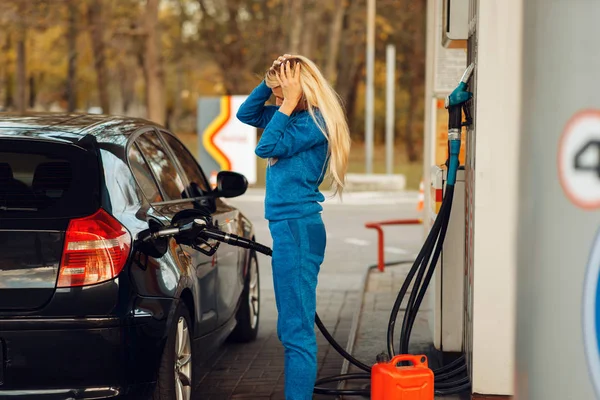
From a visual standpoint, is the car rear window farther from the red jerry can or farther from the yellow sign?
the yellow sign

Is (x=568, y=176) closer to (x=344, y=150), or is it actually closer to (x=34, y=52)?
(x=344, y=150)

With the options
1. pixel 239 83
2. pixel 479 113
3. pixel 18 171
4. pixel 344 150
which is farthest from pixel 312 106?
pixel 239 83

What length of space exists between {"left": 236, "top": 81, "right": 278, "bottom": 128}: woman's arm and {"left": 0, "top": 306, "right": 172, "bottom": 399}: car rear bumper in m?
1.38

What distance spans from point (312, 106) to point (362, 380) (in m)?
1.68

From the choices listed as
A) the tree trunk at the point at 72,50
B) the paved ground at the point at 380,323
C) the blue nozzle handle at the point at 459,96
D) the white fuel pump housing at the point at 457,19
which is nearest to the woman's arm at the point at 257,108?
the blue nozzle handle at the point at 459,96

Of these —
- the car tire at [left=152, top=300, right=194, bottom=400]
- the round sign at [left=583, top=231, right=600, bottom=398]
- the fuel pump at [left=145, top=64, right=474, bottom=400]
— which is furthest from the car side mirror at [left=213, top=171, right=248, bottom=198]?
the round sign at [left=583, top=231, right=600, bottom=398]

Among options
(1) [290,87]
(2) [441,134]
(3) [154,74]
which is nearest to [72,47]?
(3) [154,74]

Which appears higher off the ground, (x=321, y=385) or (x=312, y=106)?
(x=312, y=106)

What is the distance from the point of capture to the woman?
187 inches

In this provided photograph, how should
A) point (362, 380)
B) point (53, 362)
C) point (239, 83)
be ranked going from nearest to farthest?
point (53, 362), point (362, 380), point (239, 83)

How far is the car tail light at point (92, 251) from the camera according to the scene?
14.0 ft

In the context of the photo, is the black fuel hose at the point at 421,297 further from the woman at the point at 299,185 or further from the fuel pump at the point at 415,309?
the woman at the point at 299,185

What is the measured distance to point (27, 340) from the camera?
165 inches

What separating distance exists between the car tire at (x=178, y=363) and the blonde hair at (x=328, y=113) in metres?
0.94
